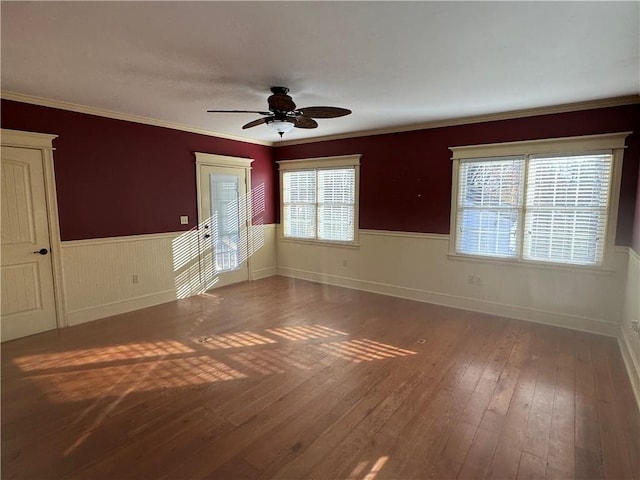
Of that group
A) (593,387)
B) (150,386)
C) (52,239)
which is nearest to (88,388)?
(150,386)

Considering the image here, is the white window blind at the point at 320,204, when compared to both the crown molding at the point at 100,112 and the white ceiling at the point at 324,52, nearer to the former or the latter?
the crown molding at the point at 100,112

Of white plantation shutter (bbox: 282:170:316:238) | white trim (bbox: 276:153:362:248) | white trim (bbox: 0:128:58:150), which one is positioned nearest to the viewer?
white trim (bbox: 0:128:58:150)

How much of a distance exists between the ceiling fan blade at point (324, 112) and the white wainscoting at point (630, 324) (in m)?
2.90

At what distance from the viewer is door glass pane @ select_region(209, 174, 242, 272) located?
546 cm

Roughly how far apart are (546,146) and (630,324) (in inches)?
78.5

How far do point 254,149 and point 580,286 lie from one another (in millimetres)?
5106

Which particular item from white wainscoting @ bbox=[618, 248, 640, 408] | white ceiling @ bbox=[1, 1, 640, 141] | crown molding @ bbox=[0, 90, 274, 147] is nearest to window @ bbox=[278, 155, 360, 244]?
crown molding @ bbox=[0, 90, 274, 147]

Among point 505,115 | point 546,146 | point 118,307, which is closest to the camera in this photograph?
point 546,146

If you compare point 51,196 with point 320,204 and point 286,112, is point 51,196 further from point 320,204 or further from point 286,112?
point 320,204

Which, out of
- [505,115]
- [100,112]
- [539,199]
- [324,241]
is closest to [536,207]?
[539,199]

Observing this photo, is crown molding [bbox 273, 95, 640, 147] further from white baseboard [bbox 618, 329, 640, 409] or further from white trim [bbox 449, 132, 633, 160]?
white baseboard [bbox 618, 329, 640, 409]

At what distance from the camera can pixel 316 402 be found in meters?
2.46

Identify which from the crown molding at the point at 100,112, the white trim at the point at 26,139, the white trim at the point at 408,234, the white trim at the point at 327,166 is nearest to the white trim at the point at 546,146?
the white trim at the point at 408,234

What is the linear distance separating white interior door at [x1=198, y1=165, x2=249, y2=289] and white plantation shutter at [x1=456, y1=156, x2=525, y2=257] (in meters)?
3.49
